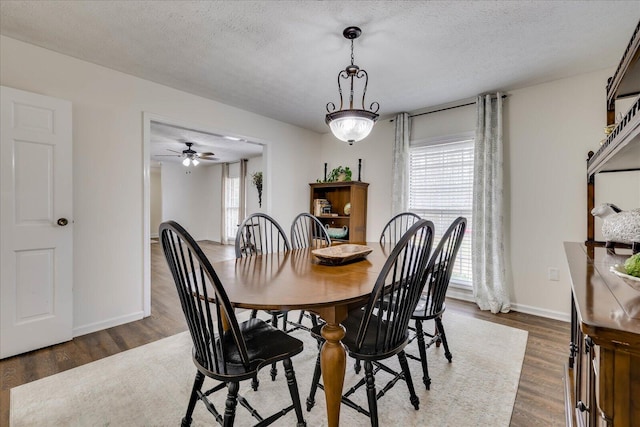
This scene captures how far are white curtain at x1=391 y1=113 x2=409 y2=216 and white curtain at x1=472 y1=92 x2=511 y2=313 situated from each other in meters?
0.85

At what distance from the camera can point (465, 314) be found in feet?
10.1

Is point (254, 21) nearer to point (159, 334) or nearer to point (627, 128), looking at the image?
point (627, 128)

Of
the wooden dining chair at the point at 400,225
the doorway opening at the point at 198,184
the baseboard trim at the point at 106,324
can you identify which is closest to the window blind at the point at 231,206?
the doorway opening at the point at 198,184

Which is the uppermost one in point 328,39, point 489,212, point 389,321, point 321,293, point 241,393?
point 328,39

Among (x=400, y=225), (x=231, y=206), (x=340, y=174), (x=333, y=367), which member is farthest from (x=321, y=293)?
(x=231, y=206)

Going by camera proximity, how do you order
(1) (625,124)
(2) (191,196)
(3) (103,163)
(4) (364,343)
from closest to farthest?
(1) (625,124)
(4) (364,343)
(3) (103,163)
(2) (191,196)

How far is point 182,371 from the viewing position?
200cm

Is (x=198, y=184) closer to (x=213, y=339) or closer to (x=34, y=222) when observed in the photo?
(x=34, y=222)

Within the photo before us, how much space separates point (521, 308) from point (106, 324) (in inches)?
163

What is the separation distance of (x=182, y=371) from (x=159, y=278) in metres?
2.76

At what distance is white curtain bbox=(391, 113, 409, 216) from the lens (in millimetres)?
3877

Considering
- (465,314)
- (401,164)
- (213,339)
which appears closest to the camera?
(213,339)

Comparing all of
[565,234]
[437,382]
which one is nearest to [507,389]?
[437,382]

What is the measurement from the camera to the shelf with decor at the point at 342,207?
419 cm
